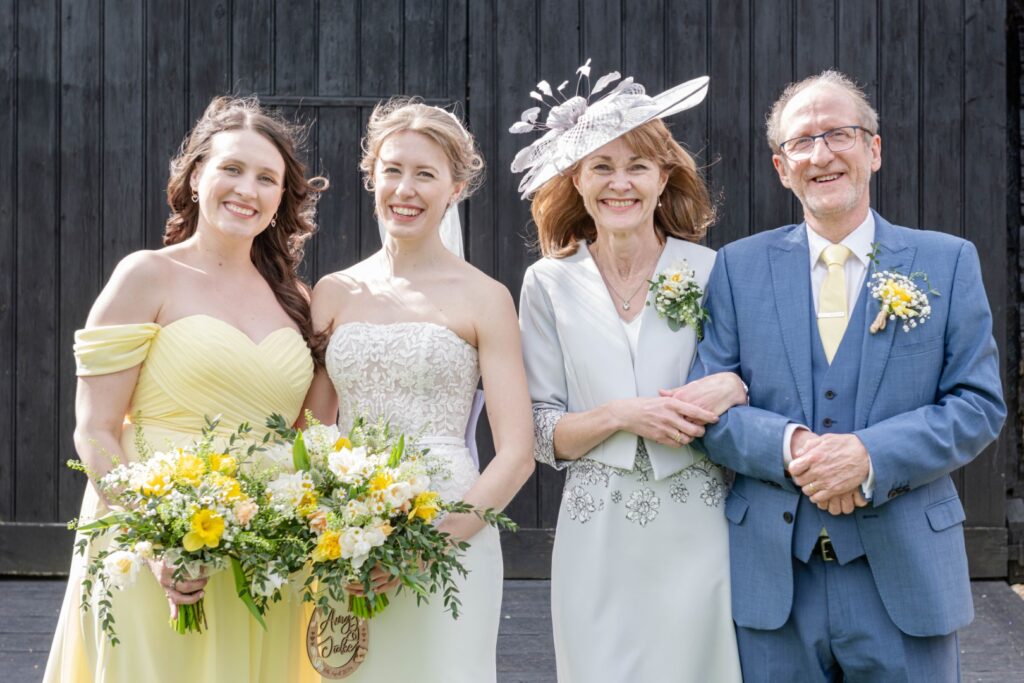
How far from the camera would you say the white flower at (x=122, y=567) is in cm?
268

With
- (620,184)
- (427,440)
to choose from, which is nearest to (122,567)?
(427,440)

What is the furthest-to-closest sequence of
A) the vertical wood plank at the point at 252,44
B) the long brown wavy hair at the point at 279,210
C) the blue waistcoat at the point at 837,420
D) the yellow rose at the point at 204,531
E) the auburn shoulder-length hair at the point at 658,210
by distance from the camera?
1. the vertical wood plank at the point at 252,44
2. the auburn shoulder-length hair at the point at 658,210
3. the long brown wavy hair at the point at 279,210
4. the blue waistcoat at the point at 837,420
5. the yellow rose at the point at 204,531

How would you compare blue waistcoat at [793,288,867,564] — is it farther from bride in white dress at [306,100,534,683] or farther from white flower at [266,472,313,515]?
white flower at [266,472,313,515]

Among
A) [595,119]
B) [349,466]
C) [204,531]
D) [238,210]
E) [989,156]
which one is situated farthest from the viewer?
[989,156]

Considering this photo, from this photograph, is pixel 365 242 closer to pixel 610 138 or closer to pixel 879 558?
pixel 610 138

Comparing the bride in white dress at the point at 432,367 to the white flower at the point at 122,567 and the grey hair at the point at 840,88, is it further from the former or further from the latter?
the grey hair at the point at 840,88

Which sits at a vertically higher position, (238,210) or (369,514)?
(238,210)

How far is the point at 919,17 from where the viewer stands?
5855 mm

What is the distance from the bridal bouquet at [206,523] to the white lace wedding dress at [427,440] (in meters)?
0.43

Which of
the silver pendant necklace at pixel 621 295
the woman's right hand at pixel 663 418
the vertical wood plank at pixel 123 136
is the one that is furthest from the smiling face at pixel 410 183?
the vertical wood plank at pixel 123 136

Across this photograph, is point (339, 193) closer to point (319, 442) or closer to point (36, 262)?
point (36, 262)

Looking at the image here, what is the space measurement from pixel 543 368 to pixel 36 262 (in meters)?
3.76

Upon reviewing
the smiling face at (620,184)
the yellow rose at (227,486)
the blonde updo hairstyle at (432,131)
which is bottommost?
the yellow rose at (227,486)

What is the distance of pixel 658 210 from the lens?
3.53 metres
